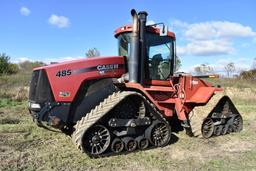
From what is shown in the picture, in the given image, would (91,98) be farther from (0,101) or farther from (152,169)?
(0,101)

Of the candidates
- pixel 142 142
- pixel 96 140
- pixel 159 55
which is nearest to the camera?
pixel 96 140

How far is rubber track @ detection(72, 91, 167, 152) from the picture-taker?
6.74 metres

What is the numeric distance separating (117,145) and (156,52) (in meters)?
2.54

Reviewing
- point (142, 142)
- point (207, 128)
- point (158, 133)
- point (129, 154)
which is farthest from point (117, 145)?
point (207, 128)

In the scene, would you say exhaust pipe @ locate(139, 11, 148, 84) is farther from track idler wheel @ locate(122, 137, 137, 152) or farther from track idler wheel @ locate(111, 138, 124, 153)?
track idler wheel @ locate(111, 138, 124, 153)

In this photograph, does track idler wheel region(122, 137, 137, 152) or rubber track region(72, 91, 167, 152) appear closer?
rubber track region(72, 91, 167, 152)

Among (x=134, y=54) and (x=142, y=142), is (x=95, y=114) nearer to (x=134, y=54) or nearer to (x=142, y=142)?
(x=142, y=142)

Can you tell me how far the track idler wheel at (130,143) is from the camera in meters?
7.30

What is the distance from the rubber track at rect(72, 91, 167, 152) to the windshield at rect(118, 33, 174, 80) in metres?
1.14

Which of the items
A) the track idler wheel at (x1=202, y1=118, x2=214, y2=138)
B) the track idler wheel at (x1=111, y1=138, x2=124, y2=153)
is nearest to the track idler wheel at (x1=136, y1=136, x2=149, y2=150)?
the track idler wheel at (x1=111, y1=138, x2=124, y2=153)

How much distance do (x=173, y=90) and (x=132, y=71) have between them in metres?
1.47

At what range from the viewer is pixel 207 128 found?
895cm

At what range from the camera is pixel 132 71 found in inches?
305

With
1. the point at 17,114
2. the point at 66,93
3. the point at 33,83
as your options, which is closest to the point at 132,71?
the point at 66,93
